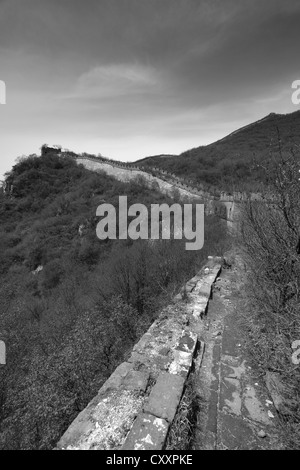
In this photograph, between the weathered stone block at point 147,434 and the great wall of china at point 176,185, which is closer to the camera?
the weathered stone block at point 147,434

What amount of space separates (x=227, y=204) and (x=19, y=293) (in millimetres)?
14224

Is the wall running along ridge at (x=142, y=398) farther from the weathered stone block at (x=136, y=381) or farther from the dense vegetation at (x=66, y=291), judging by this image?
the dense vegetation at (x=66, y=291)

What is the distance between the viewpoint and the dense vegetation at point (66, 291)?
14.8ft

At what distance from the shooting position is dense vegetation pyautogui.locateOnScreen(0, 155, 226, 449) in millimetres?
4508

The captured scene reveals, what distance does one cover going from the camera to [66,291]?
11.8 m

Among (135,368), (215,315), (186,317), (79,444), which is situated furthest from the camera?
(215,315)

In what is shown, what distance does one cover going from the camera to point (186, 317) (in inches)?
171

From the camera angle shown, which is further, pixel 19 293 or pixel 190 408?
pixel 19 293

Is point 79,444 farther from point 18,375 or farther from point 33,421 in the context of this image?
point 18,375

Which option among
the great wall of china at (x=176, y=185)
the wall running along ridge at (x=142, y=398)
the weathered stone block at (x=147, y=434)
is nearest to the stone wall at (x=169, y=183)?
the great wall of china at (x=176, y=185)

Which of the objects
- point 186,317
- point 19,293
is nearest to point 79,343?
point 186,317

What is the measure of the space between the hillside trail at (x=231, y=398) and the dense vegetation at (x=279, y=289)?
0.18m

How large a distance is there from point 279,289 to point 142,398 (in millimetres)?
2659

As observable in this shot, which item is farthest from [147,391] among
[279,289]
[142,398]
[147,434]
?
[279,289]
